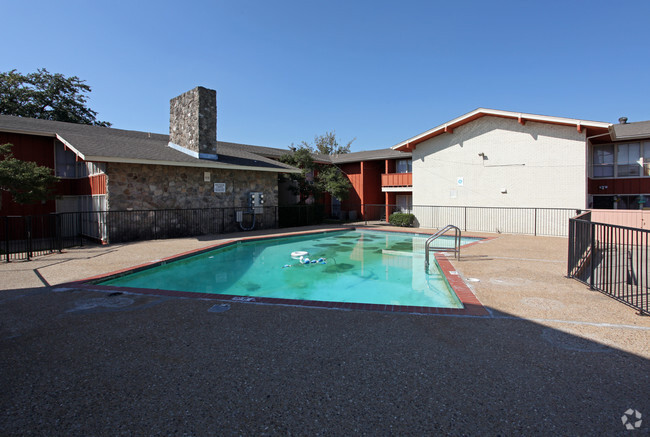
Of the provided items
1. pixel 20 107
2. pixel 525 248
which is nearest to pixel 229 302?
pixel 525 248

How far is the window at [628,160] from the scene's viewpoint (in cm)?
1717

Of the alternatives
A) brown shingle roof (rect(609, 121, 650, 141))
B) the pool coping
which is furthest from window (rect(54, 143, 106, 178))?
brown shingle roof (rect(609, 121, 650, 141))

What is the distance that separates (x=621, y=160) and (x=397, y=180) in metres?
11.6

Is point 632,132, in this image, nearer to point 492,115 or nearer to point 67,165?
point 492,115

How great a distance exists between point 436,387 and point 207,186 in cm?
1478

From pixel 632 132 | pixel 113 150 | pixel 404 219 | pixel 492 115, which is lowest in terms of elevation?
pixel 404 219

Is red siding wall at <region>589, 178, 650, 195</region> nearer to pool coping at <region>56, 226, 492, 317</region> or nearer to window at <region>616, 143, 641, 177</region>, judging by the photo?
window at <region>616, 143, 641, 177</region>

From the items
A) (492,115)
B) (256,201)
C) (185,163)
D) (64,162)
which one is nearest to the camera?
(185,163)

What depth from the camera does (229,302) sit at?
541 cm

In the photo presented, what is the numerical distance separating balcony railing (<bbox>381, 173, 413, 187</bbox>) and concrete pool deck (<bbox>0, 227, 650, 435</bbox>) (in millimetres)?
17579

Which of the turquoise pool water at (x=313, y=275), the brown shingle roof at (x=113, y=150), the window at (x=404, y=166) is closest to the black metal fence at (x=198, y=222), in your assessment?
the brown shingle roof at (x=113, y=150)

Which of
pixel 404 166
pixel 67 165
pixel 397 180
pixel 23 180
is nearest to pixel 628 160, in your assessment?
pixel 397 180

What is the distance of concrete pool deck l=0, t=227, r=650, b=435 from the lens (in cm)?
248

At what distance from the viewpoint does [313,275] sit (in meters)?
9.59
